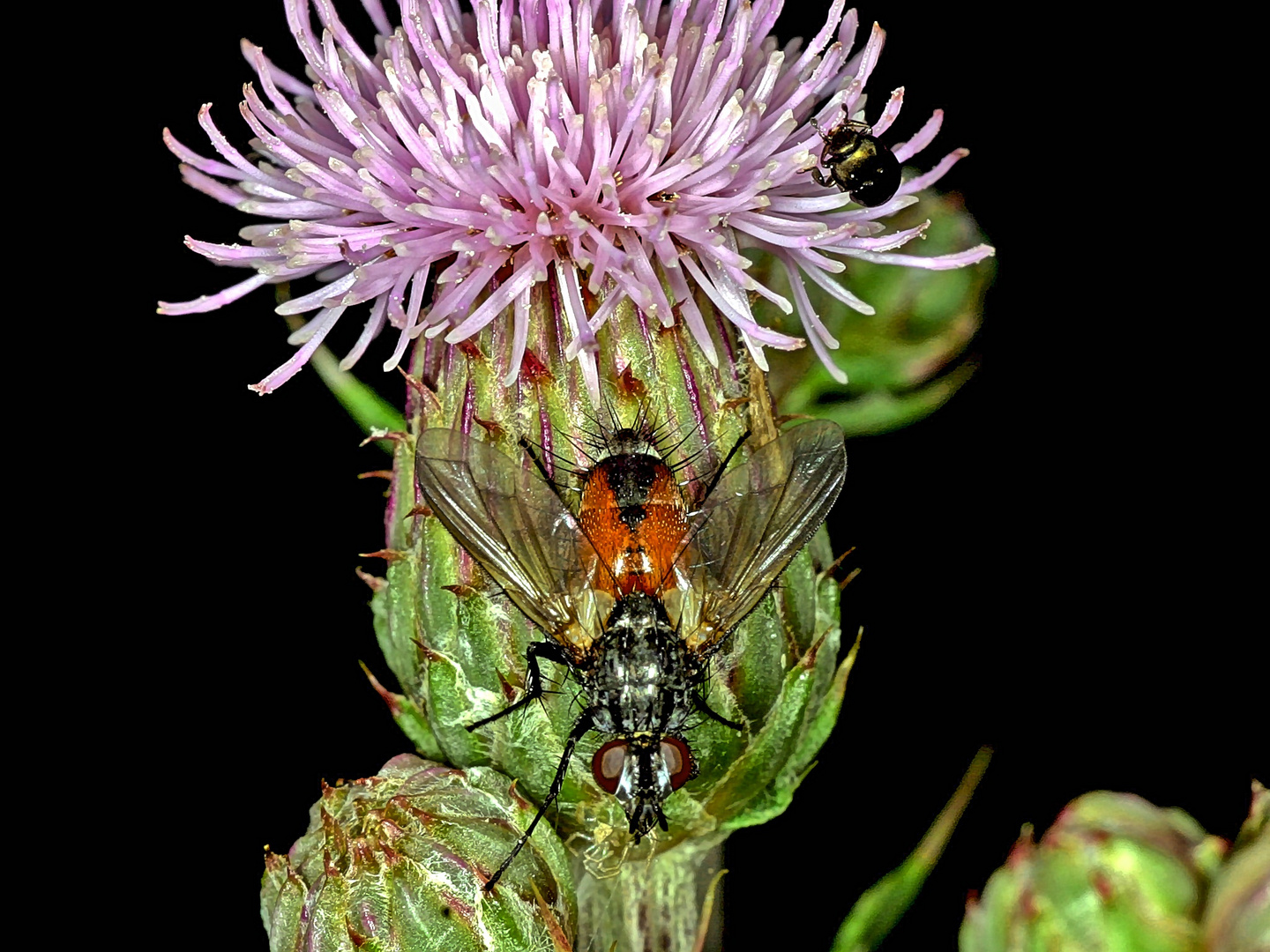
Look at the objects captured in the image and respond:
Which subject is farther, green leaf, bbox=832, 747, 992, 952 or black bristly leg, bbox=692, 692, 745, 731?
green leaf, bbox=832, 747, 992, 952

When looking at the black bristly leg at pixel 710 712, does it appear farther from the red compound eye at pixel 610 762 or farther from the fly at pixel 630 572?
the red compound eye at pixel 610 762

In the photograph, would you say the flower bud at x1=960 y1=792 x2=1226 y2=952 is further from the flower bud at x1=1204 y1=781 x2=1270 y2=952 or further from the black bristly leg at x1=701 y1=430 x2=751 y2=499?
the black bristly leg at x1=701 y1=430 x2=751 y2=499

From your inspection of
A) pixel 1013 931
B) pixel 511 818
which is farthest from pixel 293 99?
pixel 1013 931

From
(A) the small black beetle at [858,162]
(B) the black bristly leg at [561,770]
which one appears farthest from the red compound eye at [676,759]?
(A) the small black beetle at [858,162]

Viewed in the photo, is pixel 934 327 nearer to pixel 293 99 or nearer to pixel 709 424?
pixel 709 424

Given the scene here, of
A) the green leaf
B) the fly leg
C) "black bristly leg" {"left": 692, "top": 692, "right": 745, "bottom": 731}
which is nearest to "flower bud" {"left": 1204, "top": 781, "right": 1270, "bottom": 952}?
the green leaf

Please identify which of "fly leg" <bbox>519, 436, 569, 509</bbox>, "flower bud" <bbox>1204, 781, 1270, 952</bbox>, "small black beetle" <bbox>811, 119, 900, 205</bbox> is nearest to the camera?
"flower bud" <bbox>1204, 781, 1270, 952</bbox>
